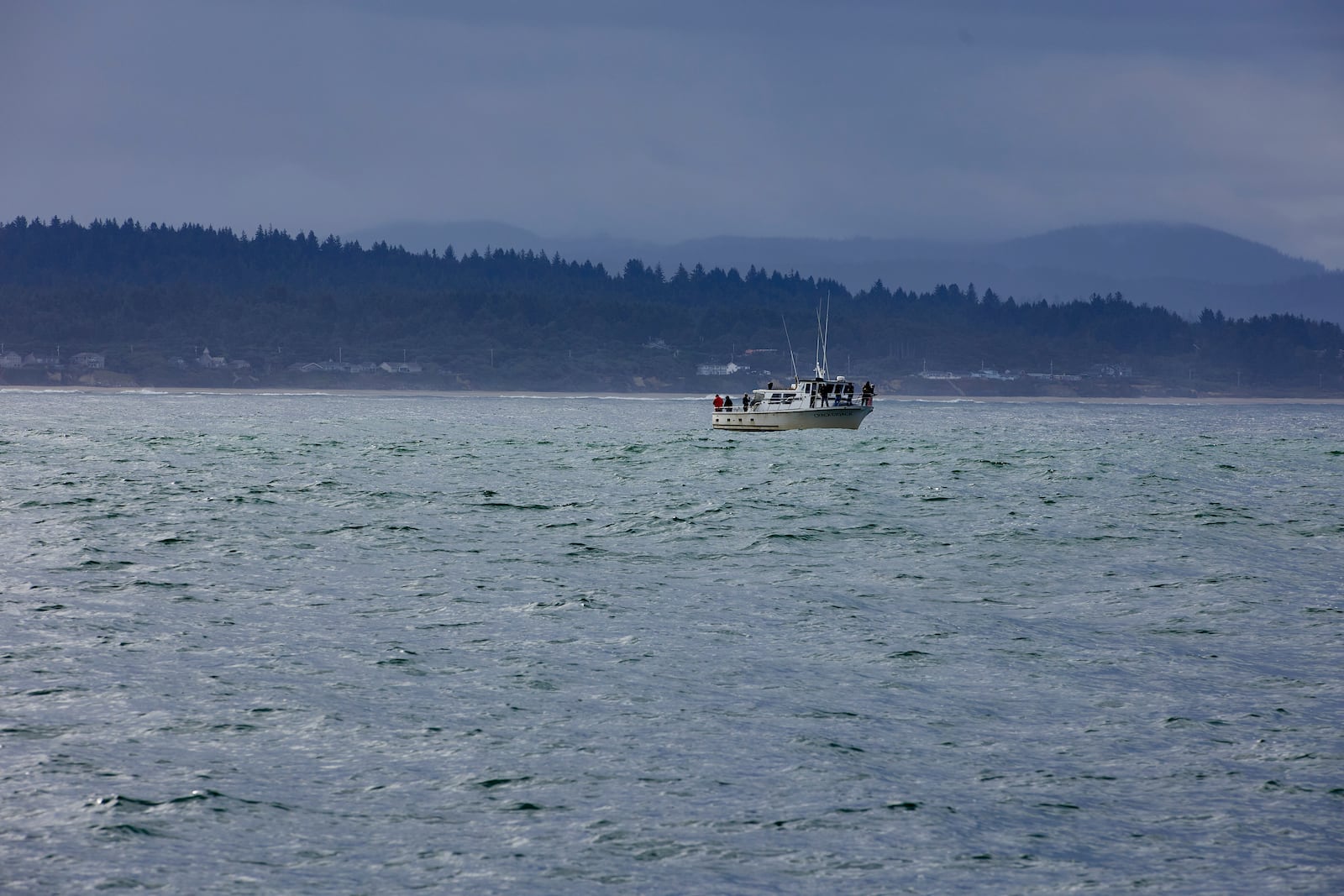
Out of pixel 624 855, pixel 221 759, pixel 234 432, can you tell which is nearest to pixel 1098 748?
pixel 624 855

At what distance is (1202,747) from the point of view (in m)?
19.9

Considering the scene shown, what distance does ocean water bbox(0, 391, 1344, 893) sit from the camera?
15.4 metres

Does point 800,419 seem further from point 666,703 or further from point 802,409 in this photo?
point 666,703

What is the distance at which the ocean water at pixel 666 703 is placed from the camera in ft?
50.7

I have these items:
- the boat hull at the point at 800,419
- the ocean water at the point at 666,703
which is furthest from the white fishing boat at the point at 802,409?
the ocean water at the point at 666,703

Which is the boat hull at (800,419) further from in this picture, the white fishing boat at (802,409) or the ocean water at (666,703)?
the ocean water at (666,703)

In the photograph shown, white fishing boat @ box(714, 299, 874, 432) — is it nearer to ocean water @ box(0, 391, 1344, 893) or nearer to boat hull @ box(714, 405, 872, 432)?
boat hull @ box(714, 405, 872, 432)

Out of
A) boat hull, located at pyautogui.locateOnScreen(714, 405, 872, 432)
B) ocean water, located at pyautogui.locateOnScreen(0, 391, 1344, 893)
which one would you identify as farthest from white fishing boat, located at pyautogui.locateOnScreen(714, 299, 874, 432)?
ocean water, located at pyautogui.locateOnScreen(0, 391, 1344, 893)

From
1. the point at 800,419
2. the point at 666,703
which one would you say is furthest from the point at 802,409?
the point at 666,703

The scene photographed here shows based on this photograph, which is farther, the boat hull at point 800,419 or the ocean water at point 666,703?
the boat hull at point 800,419

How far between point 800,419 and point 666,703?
97770 mm

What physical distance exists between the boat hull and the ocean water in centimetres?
6643

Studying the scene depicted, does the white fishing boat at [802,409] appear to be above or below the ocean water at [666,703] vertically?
above

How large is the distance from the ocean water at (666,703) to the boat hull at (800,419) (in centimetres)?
6643
